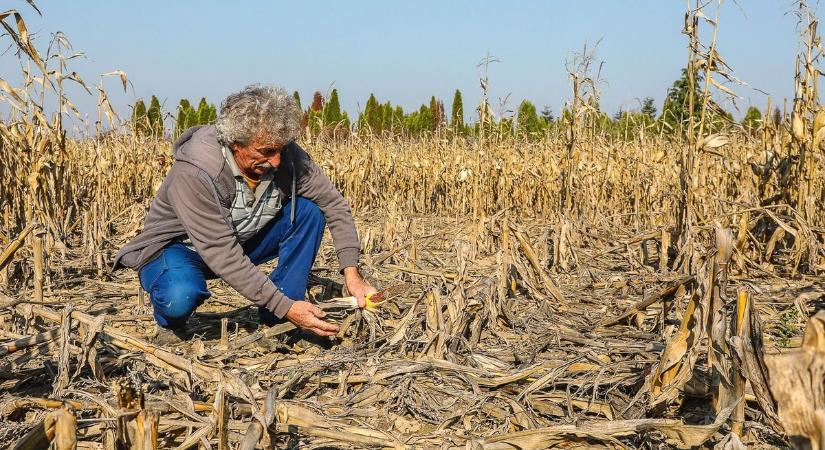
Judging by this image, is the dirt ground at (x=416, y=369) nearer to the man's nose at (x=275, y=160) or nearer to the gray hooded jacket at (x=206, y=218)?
the gray hooded jacket at (x=206, y=218)

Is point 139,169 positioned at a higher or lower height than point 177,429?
higher

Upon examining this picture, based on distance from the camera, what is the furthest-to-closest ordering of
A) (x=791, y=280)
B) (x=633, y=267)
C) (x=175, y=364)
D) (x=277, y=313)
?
(x=633, y=267) < (x=791, y=280) < (x=277, y=313) < (x=175, y=364)

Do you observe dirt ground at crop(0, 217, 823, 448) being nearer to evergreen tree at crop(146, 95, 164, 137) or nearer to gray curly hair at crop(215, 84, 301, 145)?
gray curly hair at crop(215, 84, 301, 145)

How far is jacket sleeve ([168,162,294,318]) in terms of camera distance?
3.40 m

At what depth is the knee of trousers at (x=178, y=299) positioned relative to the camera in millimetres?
3572

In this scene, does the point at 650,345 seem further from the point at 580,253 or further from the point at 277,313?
the point at 580,253

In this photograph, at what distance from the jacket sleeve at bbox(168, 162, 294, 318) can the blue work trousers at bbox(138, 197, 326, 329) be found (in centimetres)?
28

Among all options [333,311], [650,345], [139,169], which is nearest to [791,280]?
[650,345]

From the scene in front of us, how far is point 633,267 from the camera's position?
558 cm

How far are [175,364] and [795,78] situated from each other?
16.6 ft

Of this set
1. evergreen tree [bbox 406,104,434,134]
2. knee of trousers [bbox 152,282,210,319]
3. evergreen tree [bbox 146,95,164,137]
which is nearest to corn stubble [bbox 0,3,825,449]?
knee of trousers [bbox 152,282,210,319]

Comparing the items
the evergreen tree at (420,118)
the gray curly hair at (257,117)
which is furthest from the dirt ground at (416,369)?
the evergreen tree at (420,118)

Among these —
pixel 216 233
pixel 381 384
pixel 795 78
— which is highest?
pixel 795 78

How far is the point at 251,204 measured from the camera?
371cm
